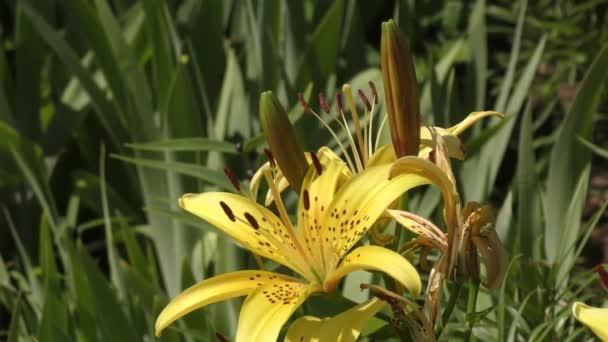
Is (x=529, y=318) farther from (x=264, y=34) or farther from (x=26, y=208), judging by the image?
(x=26, y=208)

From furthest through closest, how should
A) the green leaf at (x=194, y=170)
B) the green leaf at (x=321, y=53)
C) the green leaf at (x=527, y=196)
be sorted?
the green leaf at (x=321, y=53) → the green leaf at (x=527, y=196) → the green leaf at (x=194, y=170)

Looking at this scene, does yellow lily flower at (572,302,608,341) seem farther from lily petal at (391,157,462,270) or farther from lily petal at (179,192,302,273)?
lily petal at (179,192,302,273)

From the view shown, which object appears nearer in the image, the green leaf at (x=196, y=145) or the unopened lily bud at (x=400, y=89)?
the unopened lily bud at (x=400, y=89)

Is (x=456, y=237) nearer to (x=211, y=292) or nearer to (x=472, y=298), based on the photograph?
(x=472, y=298)

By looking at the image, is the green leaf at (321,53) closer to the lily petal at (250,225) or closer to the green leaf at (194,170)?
the green leaf at (194,170)

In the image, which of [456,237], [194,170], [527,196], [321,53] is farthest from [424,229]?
[321,53]

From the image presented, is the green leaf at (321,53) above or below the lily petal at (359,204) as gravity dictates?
below

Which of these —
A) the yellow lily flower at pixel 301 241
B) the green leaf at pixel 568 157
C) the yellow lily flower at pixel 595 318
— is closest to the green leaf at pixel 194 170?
the yellow lily flower at pixel 301 241
